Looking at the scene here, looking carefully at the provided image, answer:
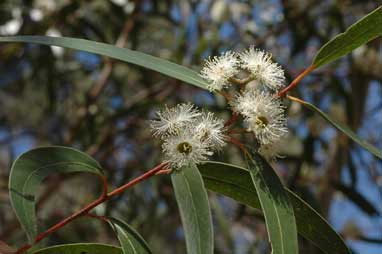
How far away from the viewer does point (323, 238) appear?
3.57 ft

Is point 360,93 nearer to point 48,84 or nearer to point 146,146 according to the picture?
point 146,146

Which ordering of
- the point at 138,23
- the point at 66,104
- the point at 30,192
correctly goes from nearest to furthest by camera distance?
1. the point at 30,192
2. the point at 138,23
3. the point at 66,104

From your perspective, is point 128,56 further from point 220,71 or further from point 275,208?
point 275,208

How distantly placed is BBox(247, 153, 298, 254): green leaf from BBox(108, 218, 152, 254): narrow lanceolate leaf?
21 centimetres

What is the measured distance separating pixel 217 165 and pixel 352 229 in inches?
79.4

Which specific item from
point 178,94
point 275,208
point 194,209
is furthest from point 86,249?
point 178,94

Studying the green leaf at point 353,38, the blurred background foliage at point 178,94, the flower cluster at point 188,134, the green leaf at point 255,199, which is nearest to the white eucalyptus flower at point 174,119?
the flower cluster at point 188,134

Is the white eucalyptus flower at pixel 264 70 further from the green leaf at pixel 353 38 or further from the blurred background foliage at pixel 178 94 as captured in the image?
the blurred background foliage at pixel 178 94

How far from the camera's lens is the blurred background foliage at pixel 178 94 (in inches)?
109

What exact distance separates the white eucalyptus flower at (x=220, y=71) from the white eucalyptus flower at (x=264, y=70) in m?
0.02

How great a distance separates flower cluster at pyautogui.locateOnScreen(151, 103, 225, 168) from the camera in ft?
3.23

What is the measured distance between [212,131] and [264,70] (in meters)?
0.14

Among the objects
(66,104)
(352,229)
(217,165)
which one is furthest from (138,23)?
(217,165)

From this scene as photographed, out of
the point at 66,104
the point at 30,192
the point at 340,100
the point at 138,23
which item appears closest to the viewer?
the point at 30,192
